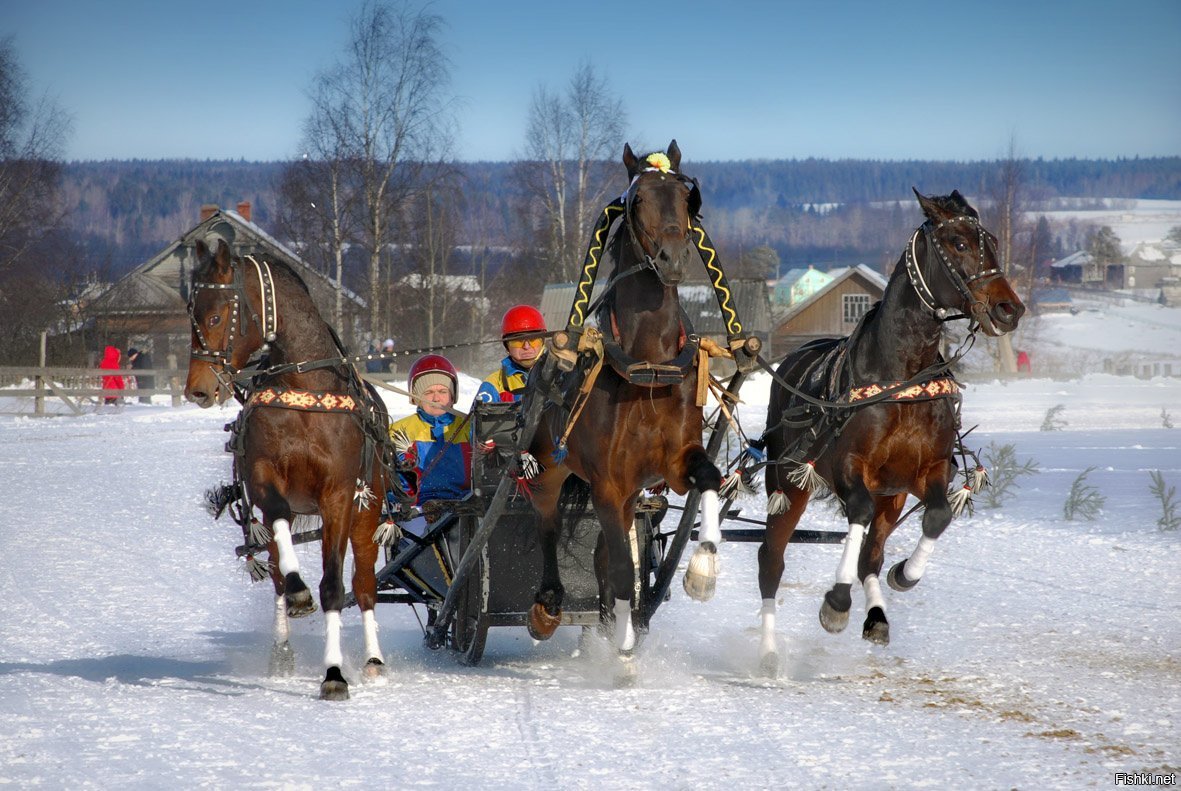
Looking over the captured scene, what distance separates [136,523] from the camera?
12797 millimetres

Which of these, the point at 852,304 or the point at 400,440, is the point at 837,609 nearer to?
the point at 400,440

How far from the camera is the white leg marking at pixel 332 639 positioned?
246 inches

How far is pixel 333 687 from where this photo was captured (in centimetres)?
609

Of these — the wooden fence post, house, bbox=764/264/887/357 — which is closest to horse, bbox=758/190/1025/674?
the wooden fence post

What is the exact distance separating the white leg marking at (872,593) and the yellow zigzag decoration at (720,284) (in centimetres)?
144

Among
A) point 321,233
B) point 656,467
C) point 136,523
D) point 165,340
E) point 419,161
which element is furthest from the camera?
point 165,340

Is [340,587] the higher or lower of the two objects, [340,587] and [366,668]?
the higher

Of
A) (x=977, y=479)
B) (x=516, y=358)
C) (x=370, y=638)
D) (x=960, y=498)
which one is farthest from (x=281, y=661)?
(x=977, y=479)

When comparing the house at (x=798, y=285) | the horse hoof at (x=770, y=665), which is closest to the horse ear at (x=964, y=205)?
the horse hoof at (x=770, y=665)

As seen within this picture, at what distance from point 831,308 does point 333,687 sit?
5806 cm

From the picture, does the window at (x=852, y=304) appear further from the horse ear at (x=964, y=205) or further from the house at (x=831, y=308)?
the horse ear at (x=964, y=205)

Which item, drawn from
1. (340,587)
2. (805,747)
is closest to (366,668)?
(340,587)

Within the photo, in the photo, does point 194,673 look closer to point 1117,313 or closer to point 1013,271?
point 1013,271

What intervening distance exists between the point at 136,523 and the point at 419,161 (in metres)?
23.0
